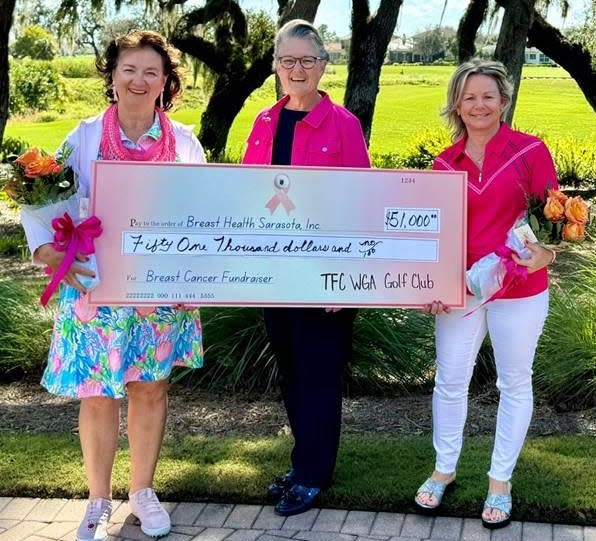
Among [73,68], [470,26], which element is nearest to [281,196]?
[470,26]

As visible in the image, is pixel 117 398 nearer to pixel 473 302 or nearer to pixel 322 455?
pixel 322 455

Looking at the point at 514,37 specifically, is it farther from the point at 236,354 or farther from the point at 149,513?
→ the point at 149,513

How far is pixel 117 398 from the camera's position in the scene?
343 cm

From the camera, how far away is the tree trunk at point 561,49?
14.4 meters

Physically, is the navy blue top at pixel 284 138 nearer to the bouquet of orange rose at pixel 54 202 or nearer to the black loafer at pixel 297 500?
the bouquet of orange rose at pixel 54 202

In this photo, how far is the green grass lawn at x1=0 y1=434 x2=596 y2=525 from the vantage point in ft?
12.4

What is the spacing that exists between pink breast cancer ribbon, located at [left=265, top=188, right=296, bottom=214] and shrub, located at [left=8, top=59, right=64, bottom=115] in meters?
36.8

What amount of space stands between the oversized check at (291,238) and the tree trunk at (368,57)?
7.06m

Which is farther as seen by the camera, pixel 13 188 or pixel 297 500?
pixel 297 500

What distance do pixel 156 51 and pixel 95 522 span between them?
1.91 m

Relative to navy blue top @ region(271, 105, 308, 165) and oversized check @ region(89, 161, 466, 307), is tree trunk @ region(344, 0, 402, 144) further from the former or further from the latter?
Result: oversized check @ region(89, 161, 466, 307)

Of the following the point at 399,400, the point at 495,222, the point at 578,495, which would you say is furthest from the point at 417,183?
the point at 399,400

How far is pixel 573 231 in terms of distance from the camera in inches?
123

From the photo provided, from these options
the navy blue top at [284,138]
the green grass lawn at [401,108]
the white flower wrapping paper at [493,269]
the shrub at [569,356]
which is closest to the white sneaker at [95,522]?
the navy blue top at [284,138]
